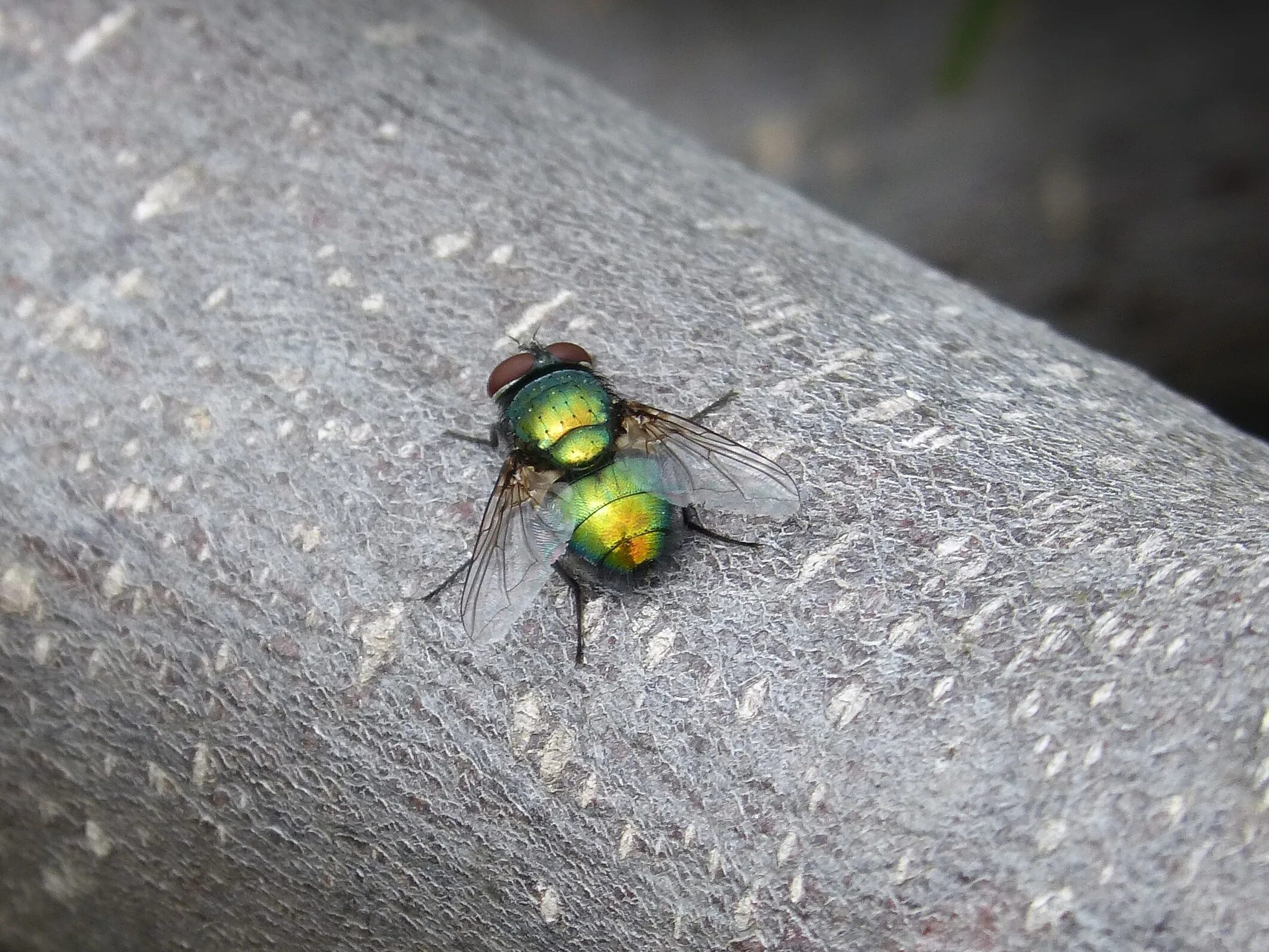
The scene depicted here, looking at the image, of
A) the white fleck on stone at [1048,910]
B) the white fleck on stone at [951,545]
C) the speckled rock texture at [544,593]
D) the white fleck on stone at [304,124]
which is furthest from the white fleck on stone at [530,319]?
the white fleck on stone at [1048,910]

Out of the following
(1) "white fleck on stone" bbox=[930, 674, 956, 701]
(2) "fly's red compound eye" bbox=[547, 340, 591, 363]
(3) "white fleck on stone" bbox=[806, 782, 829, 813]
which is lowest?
(3) "white fleck on stone" bbox=[806, 782, 829, 813]

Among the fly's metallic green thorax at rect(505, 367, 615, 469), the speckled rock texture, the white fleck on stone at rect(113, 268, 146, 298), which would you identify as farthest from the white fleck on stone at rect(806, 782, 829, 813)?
the white fleck on stone at rect(113, 268, 146, 298)

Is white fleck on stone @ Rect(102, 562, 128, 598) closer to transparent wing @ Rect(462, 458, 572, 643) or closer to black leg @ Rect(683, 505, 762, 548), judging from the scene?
transparent wing @ Rect(462, 458, 572, 643)

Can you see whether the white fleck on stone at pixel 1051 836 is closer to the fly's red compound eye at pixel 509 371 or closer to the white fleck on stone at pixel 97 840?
the fly's red compound eye at pixel 509 371

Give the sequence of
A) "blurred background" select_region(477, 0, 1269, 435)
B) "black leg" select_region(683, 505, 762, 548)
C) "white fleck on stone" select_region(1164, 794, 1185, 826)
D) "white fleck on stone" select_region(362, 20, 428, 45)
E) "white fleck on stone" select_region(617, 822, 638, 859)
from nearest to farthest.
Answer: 1. "white fleck on stone" select_region(1164, 794, 1185, 826)
2. "white fleck on stone" select_region(617, 822, 638, 859)
3. "black leg" select_region(683, 505, 762, 548)
4. "white fleck on stone" select_region(362, 20, 428, 45)
5. "blurred background" select_region(477, 0, 1269, 435)

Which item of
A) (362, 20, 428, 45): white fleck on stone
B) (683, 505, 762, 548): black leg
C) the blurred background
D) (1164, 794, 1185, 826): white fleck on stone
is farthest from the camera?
the blurred background

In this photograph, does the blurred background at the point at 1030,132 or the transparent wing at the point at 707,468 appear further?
the blurred background at the point at 1030,132

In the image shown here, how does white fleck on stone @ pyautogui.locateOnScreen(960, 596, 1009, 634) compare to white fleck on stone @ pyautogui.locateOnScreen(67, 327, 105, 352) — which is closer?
white fleck on stone @ pyautogui.locateOnScreen(960, 596, 1009, 634)
